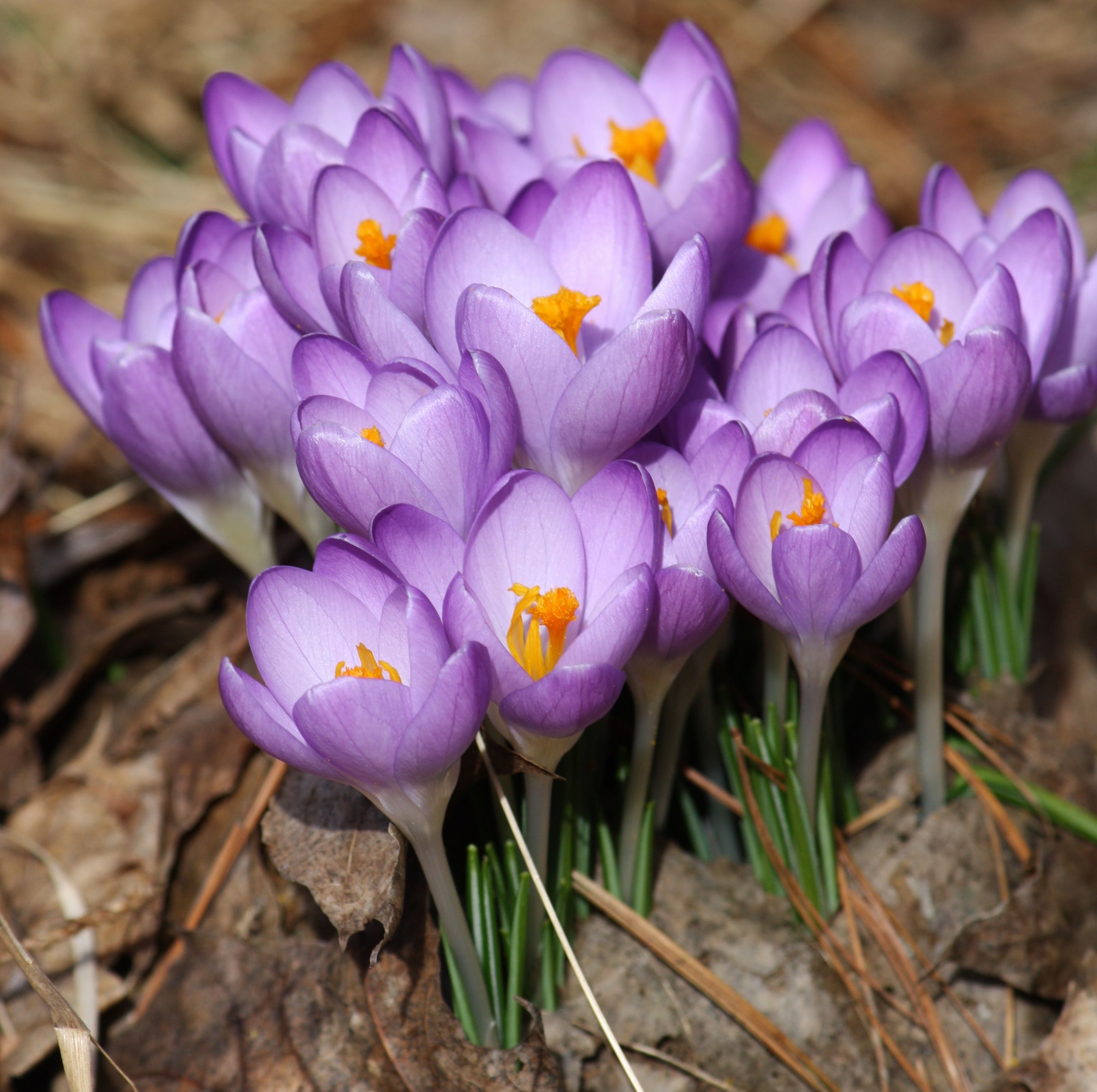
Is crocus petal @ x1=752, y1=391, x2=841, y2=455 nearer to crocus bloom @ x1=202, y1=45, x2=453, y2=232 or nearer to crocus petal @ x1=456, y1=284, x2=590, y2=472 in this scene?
crocus petal @ x1=456, y1=284, x2=590, y2=472

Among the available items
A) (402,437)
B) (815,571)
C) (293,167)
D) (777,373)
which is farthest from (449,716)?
(293,167)

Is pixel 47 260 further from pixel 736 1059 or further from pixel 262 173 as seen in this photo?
pixel 736 1059

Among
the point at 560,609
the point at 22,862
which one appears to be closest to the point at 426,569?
the point at 560,609

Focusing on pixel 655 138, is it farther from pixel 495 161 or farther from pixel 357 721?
pixel 357 721

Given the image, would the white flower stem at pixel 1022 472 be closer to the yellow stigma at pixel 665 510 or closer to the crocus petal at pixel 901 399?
the crocus petal at pixel 901 399

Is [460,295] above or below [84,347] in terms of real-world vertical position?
above

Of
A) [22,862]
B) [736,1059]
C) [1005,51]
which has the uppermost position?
[1005,51]
